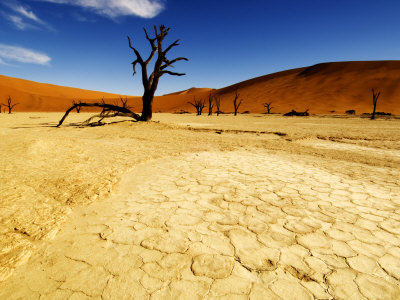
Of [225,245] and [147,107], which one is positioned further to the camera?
[147,107]

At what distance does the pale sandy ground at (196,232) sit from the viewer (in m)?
1.33

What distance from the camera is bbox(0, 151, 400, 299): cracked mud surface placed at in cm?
131

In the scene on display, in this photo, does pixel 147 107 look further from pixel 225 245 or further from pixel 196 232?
pixel 225 245

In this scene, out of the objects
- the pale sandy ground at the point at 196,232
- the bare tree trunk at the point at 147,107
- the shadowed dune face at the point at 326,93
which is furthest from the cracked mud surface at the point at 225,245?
the shadowed dune face at the point at 326,93

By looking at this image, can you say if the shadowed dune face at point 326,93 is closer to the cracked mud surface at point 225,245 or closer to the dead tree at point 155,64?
the dead tree at point 155,64

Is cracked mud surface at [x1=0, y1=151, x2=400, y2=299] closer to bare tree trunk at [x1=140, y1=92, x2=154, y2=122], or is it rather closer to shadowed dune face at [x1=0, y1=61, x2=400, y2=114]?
bare tree trunk at [x1=140, y1=92, x2=154, y2=122]

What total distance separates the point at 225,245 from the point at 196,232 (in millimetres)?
294

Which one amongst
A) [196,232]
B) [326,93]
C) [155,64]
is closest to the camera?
[196,232]

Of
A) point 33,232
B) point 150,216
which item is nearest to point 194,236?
point 150,216

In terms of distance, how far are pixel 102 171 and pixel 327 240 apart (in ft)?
10.3

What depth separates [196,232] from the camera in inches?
74.4

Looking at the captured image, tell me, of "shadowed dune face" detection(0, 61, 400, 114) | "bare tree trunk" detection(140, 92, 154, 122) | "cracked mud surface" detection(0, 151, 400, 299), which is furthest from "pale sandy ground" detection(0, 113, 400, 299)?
"shadowed dune face" detection(0, 61, 400, 114)

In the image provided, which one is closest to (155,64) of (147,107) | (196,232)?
(147,107)

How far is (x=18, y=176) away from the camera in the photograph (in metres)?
3.04
